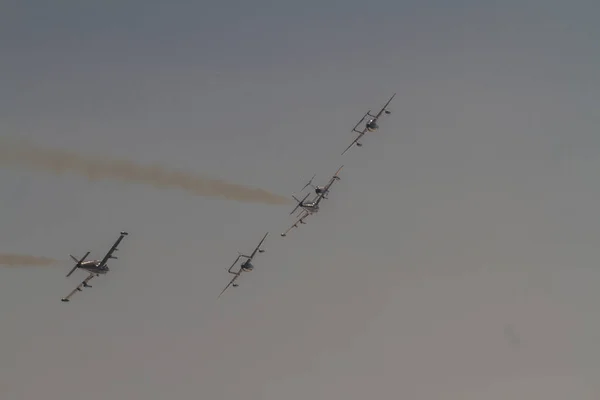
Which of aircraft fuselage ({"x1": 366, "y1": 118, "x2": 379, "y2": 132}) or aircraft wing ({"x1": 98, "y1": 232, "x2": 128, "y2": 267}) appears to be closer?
aircraft wing ({"x1": 98, "y1": 232, "x2": 128, "y2": 267})

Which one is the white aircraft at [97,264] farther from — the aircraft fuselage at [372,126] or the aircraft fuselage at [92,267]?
the aircraft fuselage at [372,126]

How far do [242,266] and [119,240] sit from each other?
86.6 ft

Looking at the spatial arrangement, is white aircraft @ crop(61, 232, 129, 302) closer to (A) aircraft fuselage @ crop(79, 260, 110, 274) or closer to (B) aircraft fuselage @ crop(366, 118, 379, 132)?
(A) aircraft fuselage @ crop(79, 260, 110, 274)

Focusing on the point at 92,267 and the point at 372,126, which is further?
the point at 372,126

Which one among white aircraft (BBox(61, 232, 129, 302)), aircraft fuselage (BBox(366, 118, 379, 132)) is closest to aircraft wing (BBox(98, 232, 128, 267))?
white aircraft (BBox(61, 232, 129, 302))

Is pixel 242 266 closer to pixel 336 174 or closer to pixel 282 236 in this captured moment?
pixel 282 236

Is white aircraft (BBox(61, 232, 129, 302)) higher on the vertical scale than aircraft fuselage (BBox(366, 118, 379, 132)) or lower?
lower

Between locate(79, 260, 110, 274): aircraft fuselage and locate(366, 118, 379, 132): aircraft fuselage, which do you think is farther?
locate(366, 118, 379, 132): aircraft fuselage

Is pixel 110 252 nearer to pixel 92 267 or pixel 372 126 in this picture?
pixel 92 267

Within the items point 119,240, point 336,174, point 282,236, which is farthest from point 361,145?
point 119,240

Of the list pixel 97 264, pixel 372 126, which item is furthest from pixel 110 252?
pixel 372 126

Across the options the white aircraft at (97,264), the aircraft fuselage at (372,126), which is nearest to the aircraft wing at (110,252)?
the white aircraft at (97,264)

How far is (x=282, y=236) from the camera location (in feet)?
488

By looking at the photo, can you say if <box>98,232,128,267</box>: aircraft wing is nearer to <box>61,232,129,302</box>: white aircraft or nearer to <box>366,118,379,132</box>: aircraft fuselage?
<box>61,232,129,302</box>: white aircraft
